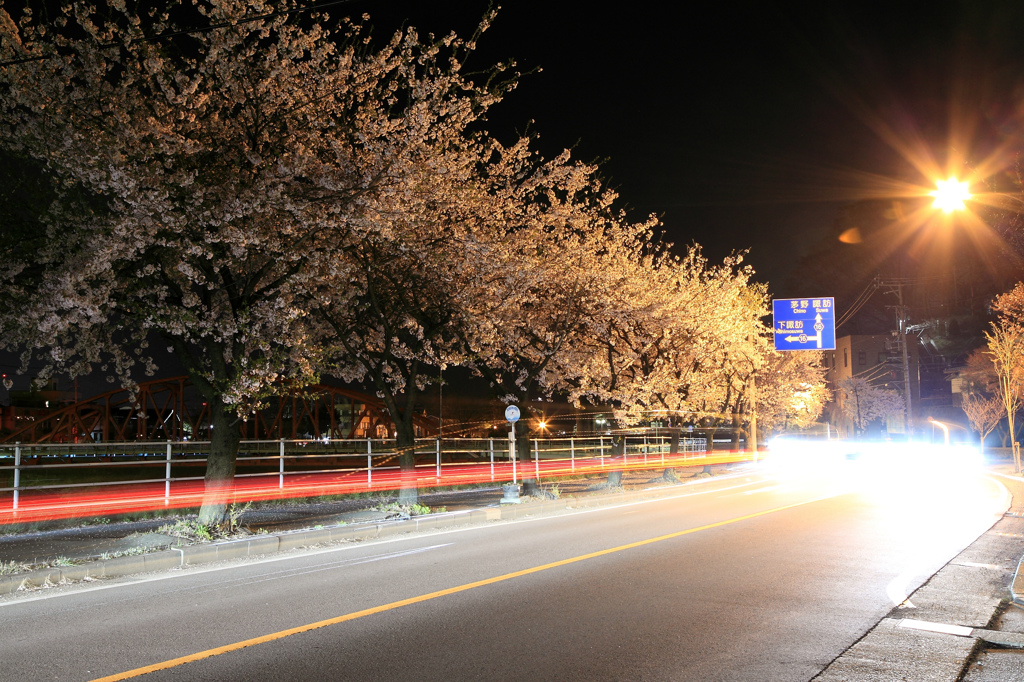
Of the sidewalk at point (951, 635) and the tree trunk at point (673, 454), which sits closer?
the sidewalk at point (951, 635)

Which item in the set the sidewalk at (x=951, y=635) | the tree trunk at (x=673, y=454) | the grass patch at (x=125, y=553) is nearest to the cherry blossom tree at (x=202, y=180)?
the grass patch at (x=125, y=553)

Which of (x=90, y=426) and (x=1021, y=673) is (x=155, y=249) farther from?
(x=90, y=426)

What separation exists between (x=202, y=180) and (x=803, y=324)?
82.9 ft

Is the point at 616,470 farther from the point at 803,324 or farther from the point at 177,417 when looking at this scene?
the point at 177,417

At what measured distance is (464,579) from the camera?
896 cm

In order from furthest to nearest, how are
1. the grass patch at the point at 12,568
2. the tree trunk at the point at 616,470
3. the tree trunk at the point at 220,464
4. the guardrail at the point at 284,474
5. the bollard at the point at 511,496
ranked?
the tree trunk at the point at 616,470 → the bollard at the point at 511,496 → the guardrail at the point at 284,474 → the tree trunk at the point at 220,464 → the grass patch at the point at 12,568

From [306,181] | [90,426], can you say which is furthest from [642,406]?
[90,426]

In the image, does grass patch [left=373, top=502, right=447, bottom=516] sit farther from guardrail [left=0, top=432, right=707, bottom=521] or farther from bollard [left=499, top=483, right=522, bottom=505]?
guardrail [left=0, top=432, right=707, bottom=521]

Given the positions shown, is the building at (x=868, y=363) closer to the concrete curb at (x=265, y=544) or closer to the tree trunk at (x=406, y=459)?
the tree trunk at (x=406, y=459)

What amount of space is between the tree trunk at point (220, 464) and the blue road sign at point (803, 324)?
23591 millimetres

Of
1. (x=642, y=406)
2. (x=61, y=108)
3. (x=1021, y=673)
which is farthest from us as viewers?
(x=642, y=406)

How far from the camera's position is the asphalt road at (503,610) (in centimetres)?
559

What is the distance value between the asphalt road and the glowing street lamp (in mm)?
5625

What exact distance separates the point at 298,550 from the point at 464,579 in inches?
148
